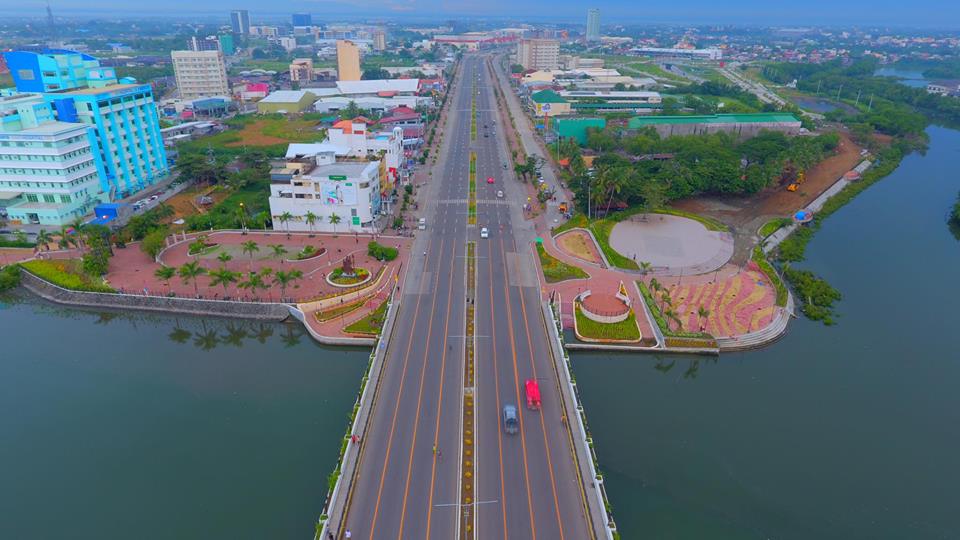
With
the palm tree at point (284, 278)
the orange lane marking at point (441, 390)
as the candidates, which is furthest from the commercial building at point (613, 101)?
the palm tree at point (284, 278)

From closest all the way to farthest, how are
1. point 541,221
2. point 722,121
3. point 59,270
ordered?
point 59,270 < point 541,221 < point 722,121

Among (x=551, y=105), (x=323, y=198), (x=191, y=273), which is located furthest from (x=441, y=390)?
(x=551, y=105)

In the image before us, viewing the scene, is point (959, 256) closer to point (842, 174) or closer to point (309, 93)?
point (842, 174)

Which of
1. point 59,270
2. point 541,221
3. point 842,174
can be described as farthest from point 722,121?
point 59,270

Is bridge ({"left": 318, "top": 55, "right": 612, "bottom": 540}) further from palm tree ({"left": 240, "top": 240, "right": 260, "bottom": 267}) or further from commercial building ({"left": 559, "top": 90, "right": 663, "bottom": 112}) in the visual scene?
commercial building ({"left": 559, "top": 90, "right": 663, "bottom": 112})

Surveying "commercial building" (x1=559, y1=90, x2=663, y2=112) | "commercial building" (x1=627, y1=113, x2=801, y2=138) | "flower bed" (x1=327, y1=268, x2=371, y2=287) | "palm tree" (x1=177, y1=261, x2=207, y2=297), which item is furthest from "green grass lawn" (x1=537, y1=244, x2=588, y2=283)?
"commercial building" (x1=559, y1=90, x2=663, y2=112)

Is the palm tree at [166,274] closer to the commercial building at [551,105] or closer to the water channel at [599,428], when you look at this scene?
the water channel at [599,428]
